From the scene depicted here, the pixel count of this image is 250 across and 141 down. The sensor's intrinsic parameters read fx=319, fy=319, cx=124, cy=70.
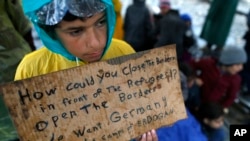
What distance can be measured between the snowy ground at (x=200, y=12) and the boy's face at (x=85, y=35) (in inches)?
160

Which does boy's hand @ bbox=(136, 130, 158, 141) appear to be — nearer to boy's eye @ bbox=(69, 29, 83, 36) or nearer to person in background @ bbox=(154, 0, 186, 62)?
boy's eye @ bbox=(69, 29, 83, 36)

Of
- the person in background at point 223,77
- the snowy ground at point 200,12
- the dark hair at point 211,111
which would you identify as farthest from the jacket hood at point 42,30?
the snowy ground at point 200,12

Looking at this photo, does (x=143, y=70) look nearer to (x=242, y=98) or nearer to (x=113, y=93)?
(x=113, y=93)

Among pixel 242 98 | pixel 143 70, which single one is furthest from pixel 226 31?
pixel 143 70

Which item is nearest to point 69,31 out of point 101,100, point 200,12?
point 101,100

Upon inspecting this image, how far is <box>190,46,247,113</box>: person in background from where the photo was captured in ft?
9.99

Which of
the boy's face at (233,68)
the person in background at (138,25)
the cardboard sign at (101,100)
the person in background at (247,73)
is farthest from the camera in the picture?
the person in background at (247,73)

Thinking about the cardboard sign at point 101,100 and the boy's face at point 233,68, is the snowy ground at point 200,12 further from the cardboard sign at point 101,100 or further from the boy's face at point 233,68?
the cardboard sign at point 101,100

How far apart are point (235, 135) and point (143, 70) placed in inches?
42.5

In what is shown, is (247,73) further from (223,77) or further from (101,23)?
(101,23)

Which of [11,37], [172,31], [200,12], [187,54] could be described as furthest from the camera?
[200,12]

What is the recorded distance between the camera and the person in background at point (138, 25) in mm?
3693

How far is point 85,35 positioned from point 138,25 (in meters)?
2.78

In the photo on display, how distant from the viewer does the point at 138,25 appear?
3.75 metres
